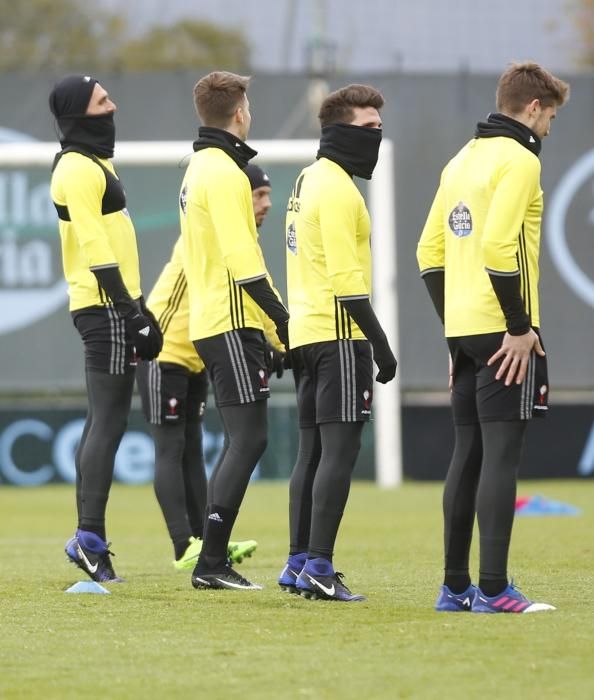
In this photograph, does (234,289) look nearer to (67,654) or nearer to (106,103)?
(106,103)

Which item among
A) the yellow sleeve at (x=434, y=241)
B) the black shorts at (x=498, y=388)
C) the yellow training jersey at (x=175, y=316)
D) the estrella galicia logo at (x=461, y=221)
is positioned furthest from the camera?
the yellow training jersey at (x=175, y=316)

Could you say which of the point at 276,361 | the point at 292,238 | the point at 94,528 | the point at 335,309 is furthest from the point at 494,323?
the point at 94,528

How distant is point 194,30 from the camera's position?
31953mm

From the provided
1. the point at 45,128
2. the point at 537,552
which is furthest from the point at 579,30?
the point at 537,552

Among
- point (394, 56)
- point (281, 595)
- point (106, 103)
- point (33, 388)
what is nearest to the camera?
point (281, 595)

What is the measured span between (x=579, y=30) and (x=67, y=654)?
2165 centimetres

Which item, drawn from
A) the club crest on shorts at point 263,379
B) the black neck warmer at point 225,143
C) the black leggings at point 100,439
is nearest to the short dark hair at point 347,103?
the black neck warmer at point 225,143

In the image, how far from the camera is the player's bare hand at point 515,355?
563 cm

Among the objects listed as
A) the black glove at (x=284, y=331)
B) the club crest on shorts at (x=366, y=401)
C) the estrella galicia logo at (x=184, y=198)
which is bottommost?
the club crest on shorts at (x=366, y=401)

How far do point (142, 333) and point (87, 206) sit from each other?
63 centimetres

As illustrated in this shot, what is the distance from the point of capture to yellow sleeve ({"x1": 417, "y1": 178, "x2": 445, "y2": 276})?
20.0 ft

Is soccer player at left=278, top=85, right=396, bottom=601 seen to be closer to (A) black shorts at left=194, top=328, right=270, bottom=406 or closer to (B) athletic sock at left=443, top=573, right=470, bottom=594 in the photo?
(A) black shorts at left=194, top=328, right=270, bottom=406

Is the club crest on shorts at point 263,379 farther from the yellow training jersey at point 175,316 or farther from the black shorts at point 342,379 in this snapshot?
the yellow training jersey at point 175,316

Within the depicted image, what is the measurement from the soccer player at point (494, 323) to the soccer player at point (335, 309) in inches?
19.8
